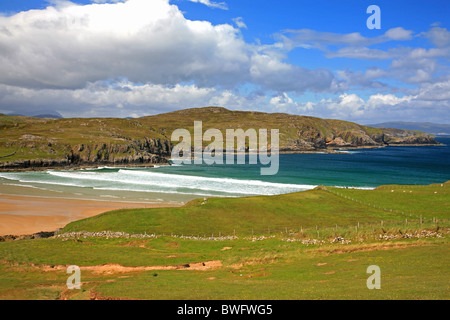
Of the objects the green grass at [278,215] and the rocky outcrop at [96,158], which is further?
the rocky outcrop at [96,158]

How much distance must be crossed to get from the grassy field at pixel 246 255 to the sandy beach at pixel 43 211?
12834 millimetres

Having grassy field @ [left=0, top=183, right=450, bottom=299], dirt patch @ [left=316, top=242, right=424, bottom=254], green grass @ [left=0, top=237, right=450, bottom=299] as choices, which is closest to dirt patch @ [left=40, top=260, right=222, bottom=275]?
grassy field @ [left=0, top=183, right=450, bottom=299]

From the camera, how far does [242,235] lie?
41375 mm

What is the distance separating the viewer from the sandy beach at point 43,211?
5268 centimetres

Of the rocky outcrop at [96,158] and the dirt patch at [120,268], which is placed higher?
the rocky outcrop at [96,158]

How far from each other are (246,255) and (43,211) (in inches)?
2052

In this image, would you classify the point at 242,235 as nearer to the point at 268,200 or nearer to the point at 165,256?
the point at 165,256

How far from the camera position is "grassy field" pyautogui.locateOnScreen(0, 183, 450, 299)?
20672 mm

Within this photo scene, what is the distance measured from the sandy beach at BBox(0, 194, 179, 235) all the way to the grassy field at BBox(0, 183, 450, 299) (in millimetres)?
12834

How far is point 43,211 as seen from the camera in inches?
2462

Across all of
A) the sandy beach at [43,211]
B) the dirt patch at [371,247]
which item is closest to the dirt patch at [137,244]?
the sandy beach at [43,211]

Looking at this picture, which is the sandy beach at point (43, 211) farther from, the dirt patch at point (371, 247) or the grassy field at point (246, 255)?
the dirt patch at point (371, 247)
